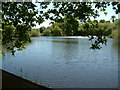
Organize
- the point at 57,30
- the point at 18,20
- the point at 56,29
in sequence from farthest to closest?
the point at 56,29
the point at 57,30
the point at 18,20

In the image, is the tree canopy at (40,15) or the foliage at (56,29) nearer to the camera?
the tree canopy at (40,15)

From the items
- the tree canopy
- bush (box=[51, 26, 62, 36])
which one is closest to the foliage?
bush (box=[51, 26, 62, 36])

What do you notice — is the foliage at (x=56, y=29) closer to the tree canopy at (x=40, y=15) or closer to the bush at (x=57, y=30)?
the bush at (x=57, y=30)

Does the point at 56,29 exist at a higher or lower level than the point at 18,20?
lower

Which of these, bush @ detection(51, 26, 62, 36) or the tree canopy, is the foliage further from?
the tree canopy

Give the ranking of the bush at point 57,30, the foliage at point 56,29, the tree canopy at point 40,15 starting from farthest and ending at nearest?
the bush at point 57,30 < the foliage at point 56,29 < the tree canopy at point 40,15

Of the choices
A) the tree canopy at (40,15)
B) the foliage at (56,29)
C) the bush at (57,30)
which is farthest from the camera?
the bush at (57,30)

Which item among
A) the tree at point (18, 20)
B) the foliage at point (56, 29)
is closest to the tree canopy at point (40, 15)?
the tree at point (18, 20)

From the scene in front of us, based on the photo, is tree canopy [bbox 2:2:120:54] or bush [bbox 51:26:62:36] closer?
tree canopy [bbox 2:2:120:54]

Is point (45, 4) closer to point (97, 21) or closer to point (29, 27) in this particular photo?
point (29, 27)

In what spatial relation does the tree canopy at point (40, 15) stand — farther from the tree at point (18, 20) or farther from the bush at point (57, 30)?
the bush at point (57, 30)

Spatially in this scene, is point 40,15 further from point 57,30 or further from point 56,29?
point 56,29

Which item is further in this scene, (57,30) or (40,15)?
(57,30)

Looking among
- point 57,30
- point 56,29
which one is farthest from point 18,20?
point 56,29
